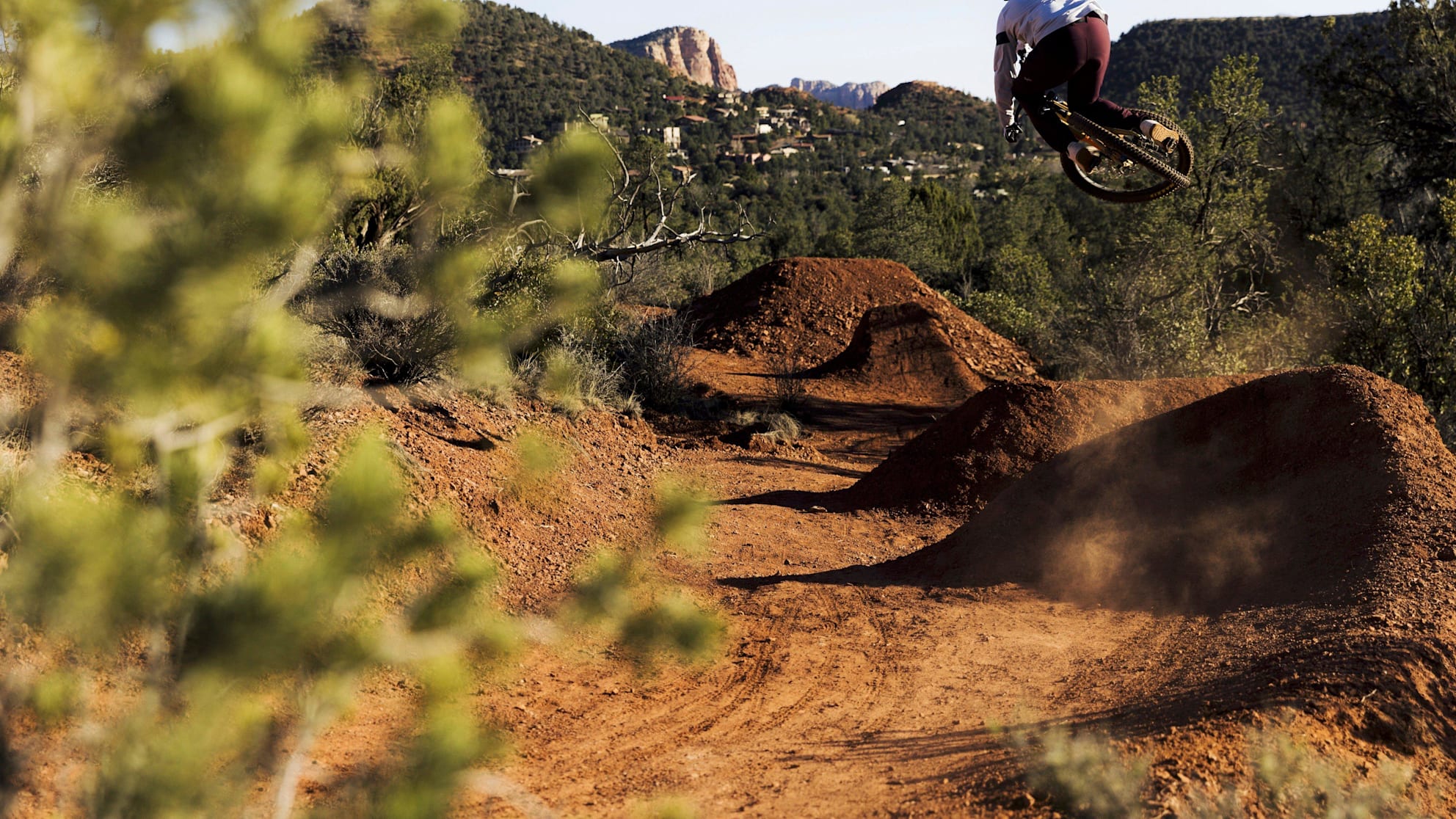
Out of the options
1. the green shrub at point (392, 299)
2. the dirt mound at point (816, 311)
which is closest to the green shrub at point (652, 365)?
the dirt mound at point (816, 311)

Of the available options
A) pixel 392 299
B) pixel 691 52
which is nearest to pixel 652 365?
pixel 392 299

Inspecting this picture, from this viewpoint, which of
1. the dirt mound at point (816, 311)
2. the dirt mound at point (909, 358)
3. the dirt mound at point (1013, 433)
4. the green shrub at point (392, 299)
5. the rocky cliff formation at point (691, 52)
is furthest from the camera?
the rocky cliff formation at point (691, 52)

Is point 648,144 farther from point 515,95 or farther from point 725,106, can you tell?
point 725,106

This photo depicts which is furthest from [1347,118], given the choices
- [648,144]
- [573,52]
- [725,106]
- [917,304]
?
[725,106]

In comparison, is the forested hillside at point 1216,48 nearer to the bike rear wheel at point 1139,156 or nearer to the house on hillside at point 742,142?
the house on hillside at point 742,142

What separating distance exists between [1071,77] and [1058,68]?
0.21 metres

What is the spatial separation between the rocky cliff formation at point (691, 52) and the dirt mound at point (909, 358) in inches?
5301

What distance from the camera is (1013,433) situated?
39.8 ft

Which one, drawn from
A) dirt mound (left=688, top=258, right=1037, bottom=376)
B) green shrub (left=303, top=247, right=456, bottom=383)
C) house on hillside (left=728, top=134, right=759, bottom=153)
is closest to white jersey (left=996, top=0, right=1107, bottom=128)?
green shrub (left=303, top=247, right=456, bottom=383)

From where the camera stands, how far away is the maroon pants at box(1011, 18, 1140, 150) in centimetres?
508

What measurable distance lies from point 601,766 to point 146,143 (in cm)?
405

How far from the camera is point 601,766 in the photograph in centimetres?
524

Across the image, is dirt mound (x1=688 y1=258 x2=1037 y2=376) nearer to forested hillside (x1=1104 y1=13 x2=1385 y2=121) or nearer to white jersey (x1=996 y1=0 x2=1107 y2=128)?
white jersey (x1=996 y1=0 x2=1107 y2=128)

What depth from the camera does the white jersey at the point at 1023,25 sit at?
16.5ft
